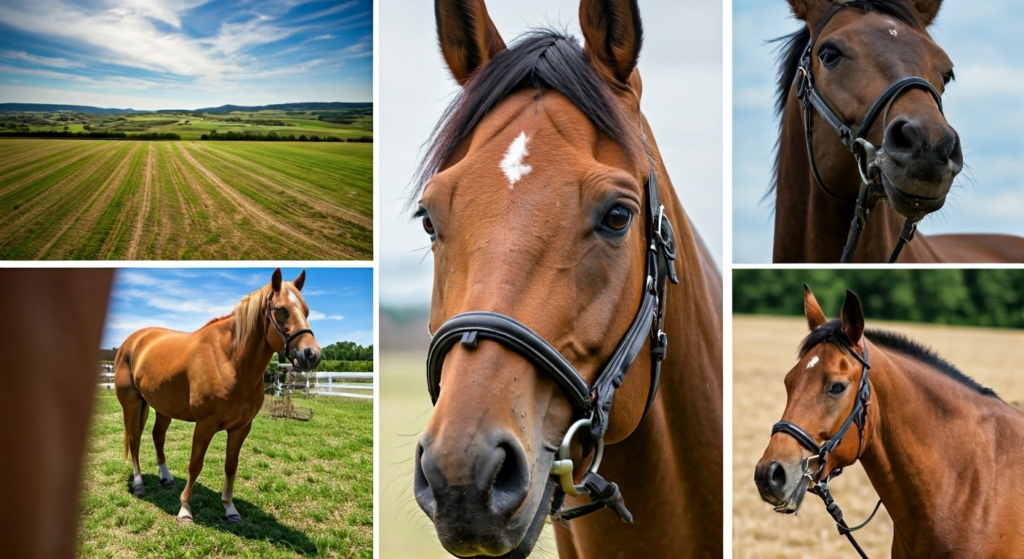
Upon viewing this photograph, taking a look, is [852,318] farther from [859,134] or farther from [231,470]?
[231,470]

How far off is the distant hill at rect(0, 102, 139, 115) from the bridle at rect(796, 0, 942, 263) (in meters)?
2.85

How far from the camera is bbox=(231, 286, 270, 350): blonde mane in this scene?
10.7ft

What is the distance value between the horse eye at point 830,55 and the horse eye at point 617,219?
49.0 inches

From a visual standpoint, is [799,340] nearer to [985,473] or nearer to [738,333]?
[738,333]

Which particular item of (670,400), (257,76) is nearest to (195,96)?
(257,76)

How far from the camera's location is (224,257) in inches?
128

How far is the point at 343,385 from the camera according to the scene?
3.29 m

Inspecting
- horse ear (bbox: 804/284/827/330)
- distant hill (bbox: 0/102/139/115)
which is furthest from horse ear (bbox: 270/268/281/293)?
horse ear (bbox: 804/284/827/330)

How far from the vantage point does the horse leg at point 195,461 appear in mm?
3150

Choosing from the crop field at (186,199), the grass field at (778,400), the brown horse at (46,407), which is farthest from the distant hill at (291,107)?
the brown horse at (46,407)

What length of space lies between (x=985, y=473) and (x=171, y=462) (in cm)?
321

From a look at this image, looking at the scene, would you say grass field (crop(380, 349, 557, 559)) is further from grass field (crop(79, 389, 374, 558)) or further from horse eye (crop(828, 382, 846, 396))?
horse eye (crop(828, 382, 846, 396))

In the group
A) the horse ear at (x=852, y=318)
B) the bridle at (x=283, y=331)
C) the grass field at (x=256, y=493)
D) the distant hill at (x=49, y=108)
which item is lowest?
the grass field at (x=256, y=493)

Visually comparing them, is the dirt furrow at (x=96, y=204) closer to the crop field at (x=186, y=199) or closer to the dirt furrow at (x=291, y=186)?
the crop field at (x=186, y=199)
